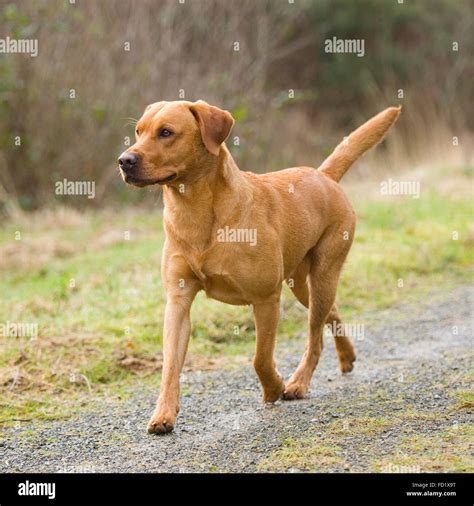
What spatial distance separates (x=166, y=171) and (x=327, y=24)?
19.7 metres

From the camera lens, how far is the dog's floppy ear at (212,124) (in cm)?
579

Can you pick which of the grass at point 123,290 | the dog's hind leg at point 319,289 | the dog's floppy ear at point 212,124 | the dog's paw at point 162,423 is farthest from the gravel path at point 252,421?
the dog's floppy ear at point 212,124

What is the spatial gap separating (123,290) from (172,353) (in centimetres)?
395

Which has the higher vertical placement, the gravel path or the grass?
the grass

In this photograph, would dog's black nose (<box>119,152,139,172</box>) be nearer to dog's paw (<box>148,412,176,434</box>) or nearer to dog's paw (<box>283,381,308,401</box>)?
dog's paw (<box>148,412,176,434</box>)

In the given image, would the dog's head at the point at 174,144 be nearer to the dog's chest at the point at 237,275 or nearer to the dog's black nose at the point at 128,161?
the dog's black nose at the point at 128,161

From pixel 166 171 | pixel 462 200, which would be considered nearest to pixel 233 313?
pixel 166 171

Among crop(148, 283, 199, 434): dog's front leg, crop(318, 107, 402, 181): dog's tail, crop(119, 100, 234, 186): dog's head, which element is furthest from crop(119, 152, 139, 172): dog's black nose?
crop(318, 107, 402, 181): dog's tail

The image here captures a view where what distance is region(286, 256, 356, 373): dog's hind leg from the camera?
7137 mm

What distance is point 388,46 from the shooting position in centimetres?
2594

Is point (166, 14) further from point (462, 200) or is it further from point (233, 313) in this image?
point (233, 313)

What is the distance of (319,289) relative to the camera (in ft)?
22.3

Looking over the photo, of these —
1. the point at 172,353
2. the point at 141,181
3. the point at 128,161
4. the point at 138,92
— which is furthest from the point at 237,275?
the point at 138,92

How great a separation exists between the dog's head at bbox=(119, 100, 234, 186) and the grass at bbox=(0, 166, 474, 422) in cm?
191
